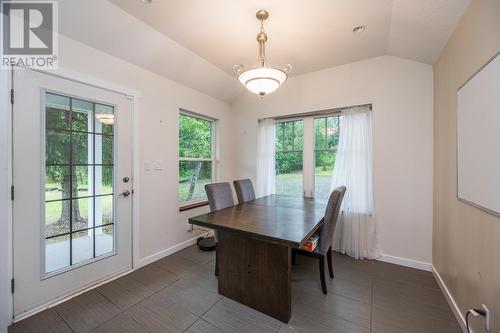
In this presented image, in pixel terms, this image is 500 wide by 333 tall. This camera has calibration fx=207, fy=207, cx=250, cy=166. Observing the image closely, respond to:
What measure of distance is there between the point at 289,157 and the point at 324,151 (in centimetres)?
58

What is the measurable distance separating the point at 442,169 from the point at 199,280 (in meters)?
2.81

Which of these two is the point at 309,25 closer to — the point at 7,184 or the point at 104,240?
the point at 7,184

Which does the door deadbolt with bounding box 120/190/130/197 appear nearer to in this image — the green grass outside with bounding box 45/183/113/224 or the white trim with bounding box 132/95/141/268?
the white trim with bounding box 132/95/141/268

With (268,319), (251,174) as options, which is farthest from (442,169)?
(251,174)

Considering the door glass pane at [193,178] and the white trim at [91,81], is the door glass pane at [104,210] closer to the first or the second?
the door glass pane at [193,178]

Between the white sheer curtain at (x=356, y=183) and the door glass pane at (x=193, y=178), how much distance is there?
2.19 m

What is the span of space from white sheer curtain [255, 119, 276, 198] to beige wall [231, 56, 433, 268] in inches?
38.9

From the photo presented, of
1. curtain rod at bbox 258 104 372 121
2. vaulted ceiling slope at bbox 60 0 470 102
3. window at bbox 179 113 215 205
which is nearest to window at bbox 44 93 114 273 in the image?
vaulted ceiling slope at bbox 60 0 470 102

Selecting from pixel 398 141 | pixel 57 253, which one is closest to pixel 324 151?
pixel 398 141

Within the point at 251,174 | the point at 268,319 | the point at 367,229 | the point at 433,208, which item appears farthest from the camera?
the point at 251,174

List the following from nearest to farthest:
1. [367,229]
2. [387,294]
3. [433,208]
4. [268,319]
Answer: [268,319]
[387,294]
[433,208]
[367,229]

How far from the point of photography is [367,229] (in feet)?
9.05

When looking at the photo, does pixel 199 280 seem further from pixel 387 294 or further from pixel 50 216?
pixel 387 294

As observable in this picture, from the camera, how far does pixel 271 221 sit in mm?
Result: 1868
